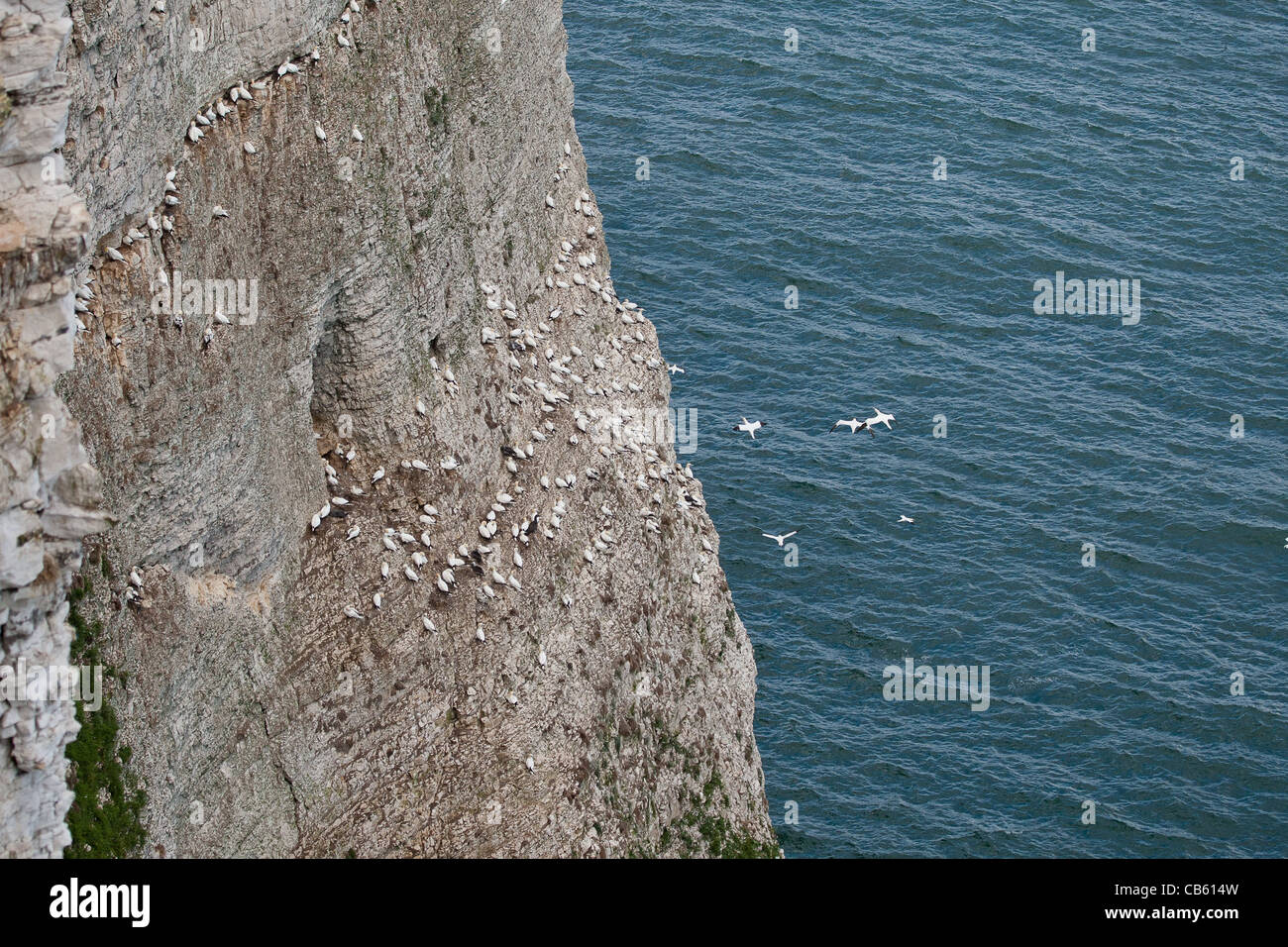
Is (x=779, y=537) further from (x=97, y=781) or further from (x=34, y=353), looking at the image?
(x=34, y=353)

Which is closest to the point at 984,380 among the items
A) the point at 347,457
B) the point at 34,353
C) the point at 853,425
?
the point at 853,425

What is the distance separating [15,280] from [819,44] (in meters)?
98.3

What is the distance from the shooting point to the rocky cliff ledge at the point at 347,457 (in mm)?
38531

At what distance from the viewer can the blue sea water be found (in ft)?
275

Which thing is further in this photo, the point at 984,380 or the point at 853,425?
the point at 984,380

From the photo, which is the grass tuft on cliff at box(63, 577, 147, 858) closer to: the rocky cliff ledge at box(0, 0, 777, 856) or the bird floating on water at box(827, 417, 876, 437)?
the rocky cliff ledge at box(0, 0, 777, 856)

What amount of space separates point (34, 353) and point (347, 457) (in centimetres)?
2202

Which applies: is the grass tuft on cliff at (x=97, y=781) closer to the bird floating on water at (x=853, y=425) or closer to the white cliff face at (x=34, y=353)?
the white cliff face at (x=34, y=353)

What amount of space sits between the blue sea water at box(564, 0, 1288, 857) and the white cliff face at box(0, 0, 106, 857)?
160 feet

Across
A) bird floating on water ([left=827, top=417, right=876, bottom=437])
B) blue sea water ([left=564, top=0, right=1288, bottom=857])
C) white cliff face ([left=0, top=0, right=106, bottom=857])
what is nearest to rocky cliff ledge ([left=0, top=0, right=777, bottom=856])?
white cliff face ([left=0, top=0, right=106, bottom=857])

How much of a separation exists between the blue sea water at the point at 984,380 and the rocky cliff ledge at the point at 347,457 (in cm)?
1731

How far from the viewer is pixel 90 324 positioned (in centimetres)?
4506

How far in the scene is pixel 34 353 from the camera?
35.1 m
